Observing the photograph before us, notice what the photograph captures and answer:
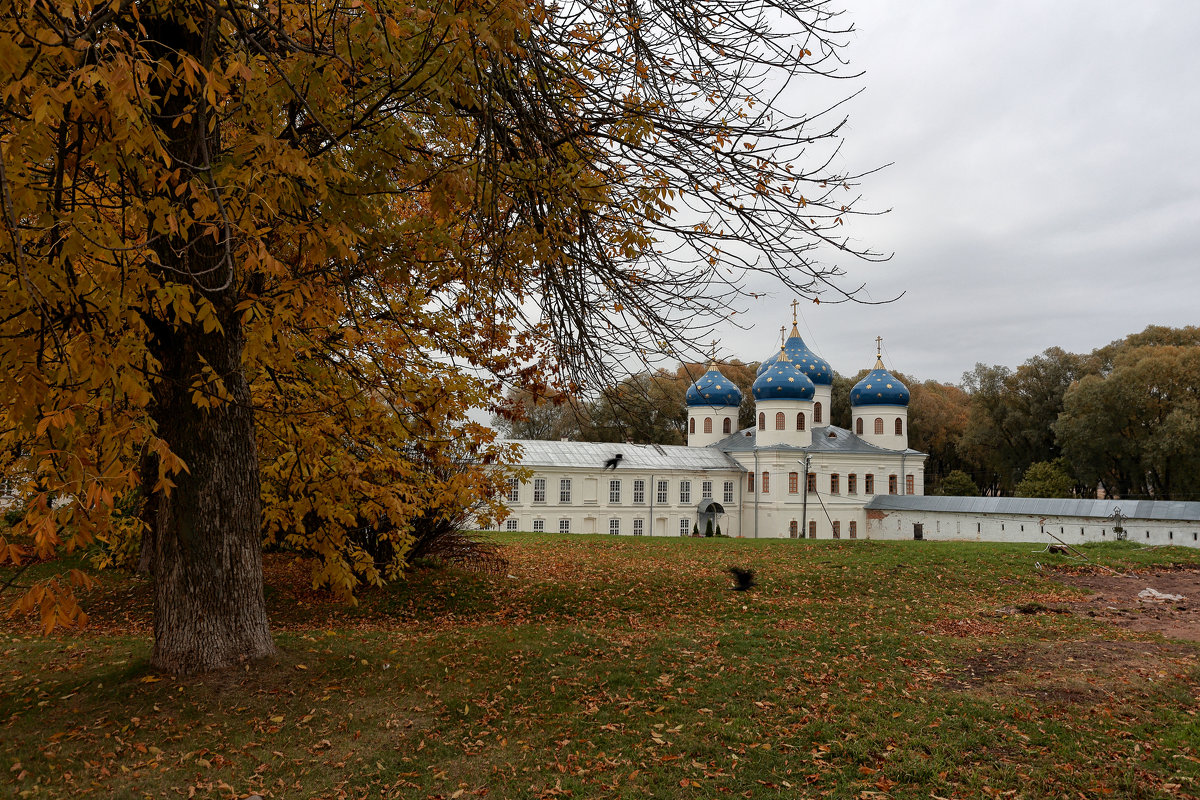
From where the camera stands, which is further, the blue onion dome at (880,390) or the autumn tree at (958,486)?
the autumn tree at (958,486)

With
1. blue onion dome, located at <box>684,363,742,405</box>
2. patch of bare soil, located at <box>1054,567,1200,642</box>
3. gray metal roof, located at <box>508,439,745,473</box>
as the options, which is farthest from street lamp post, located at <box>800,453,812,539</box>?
patch of bare soil, located at <box>1054,567,1200,642</box>

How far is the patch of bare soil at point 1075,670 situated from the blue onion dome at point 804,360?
36.7 meters

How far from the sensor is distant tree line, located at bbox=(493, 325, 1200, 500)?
38938 millimetres

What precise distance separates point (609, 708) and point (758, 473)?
37466 mm

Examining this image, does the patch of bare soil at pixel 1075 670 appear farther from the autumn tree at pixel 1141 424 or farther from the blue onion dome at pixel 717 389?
the autumn tree at pixel 1141 424

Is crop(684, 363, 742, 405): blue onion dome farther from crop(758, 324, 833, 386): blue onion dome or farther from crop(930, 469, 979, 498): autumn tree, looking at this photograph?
crop(930, 469, 979, 498): autumn tree

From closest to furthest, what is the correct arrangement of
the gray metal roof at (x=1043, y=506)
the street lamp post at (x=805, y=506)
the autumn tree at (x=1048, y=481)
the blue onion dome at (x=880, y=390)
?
the gray metal roof at (x=1043, y=506)
the street lamp post at (x=805, y=506)
the autumn tree at (x=1048, y=481)
the blue onion dome at (x=880, y=390)

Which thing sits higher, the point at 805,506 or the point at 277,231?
the point at 277,231

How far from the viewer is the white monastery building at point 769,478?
1545 inches

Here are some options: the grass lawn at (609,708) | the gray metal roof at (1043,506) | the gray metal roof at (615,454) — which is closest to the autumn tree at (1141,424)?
the gray metal roof at (1043,506)

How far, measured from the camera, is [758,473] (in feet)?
140

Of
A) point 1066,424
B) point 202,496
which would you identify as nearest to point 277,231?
point 202,496

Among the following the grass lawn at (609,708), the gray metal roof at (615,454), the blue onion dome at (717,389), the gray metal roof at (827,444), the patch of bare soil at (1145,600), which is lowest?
the grass lawn at (609,708)

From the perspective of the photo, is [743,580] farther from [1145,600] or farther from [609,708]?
[1145,600]
